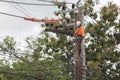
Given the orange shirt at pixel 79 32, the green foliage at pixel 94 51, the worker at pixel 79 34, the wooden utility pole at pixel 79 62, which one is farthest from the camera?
the green foliage at pixel 94 51

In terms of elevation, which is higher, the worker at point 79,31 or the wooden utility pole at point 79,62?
the worker at point 79,31

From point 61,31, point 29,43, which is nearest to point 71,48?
point 29,43

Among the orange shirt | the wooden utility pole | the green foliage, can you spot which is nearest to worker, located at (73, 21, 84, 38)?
the orange shirt

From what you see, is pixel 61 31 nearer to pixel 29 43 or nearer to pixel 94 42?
pixel 94 42

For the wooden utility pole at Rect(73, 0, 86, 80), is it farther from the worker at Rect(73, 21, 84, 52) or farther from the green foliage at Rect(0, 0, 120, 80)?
the green foliage at Rect(0, 0, 120, 80)

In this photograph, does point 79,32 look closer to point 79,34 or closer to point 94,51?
point 79,34

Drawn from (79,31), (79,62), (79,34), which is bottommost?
(79,62)

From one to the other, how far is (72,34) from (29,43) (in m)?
26.3

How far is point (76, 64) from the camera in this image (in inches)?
719

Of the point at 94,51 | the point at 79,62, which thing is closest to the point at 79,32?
the point at 79,62

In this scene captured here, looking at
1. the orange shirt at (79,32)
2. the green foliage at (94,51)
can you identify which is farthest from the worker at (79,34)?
the green foliage at (94,51)

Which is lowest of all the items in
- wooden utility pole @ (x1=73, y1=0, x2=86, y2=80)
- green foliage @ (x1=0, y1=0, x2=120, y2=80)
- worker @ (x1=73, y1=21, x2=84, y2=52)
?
wooden utility pole @ (x1=73, y1=0, x2=86, y2=80)

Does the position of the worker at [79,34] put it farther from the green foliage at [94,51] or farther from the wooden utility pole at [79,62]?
the green foliage at [94,51]

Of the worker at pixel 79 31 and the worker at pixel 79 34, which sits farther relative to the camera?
the worker at pixel 79 31
